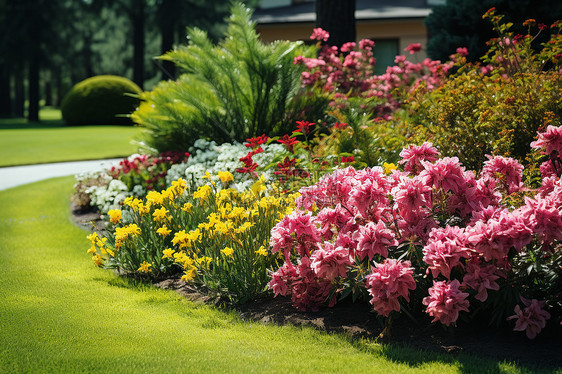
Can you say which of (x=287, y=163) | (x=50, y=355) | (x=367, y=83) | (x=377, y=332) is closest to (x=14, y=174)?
(x=367, y=83)

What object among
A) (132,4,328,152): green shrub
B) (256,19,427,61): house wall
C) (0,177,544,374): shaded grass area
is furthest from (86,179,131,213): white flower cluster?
(256,19,427,61): house wall

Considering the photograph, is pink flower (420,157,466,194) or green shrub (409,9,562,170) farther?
green shrub (409,9,562,170)

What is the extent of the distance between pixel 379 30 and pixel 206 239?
18.9m

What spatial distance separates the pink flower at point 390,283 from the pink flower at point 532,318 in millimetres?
653

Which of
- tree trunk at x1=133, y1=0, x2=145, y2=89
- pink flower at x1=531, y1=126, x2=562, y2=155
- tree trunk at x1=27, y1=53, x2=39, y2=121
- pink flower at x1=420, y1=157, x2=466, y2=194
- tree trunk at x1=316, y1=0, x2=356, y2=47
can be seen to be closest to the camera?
pink flower at x1=420, y1=157, x2=466, y2=194

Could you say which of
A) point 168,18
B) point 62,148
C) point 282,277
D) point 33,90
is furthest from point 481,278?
point 33,90

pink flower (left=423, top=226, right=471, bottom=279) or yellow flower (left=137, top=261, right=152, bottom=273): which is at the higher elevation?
pink flower (left=423, top=226, right=471, bottom=279)

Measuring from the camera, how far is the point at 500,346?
12.1 ft

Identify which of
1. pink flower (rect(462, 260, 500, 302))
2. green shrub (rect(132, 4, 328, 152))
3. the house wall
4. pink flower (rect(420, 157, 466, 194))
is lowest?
pink flower (rect(462, 260, 500, 302))

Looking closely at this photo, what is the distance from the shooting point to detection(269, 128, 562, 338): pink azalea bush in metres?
3.51

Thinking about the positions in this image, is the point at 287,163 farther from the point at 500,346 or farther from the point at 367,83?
the point at 367,83

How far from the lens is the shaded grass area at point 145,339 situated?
3.49 metres

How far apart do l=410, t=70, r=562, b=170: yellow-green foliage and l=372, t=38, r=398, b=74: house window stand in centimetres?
1659

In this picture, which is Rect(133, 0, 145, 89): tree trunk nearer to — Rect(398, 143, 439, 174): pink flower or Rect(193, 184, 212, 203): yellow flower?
Rect(193, 184, 212, 203): yellow flower
